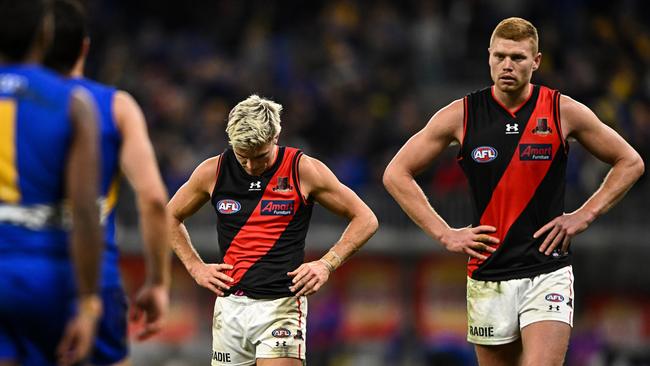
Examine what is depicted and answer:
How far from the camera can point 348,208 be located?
8820 mm

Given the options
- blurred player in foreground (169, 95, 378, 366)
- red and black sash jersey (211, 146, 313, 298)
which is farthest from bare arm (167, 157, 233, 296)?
red and black sash jersey (211, 146, 313, 298)

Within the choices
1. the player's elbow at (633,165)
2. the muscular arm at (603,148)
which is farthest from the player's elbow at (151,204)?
the player's elbow at (633,165)

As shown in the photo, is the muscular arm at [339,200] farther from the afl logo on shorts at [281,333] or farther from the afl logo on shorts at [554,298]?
the afl logo on shorts at [554,298]

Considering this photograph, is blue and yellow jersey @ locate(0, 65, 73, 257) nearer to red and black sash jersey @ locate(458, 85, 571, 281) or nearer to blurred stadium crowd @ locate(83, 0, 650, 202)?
red and black sash jersey @ locate(458, 85, 571, 281)

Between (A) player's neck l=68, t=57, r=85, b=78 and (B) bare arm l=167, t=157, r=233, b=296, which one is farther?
(B) bare arm l=167, t=157, r=233, b=296

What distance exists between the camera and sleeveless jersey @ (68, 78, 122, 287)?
606 cm

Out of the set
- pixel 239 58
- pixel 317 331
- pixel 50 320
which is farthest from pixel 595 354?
pixel 50 320

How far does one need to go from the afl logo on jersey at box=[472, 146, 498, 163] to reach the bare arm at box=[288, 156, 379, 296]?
2.92ft

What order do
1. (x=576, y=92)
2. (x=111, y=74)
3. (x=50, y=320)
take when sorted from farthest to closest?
(x=111, y=74) → (x=576, y=92) → (x=50, y=320)

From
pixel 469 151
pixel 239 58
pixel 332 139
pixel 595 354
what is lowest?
pixel 595 354

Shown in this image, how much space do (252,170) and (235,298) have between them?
87 cm

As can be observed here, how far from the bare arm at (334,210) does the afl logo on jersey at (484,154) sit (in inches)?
35.0

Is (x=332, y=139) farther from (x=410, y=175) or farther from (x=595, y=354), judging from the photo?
(x=410, y=175)

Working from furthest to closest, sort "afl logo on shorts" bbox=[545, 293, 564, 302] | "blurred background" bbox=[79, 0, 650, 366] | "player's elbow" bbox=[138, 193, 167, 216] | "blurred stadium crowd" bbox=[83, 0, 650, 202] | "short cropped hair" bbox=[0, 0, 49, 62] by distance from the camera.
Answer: "blurred stadium crowd" bbox=[83, 0, 650, 202] < "blurred background" bbox=[79, 0, 650, 366] < "afl logo on shorts" bbox=[545, 293, 564, 302] < "player's elbow" bbox=[138, 193, 167, 216] < "short cropped hair" bbox=[0, 0, 49, 62]
